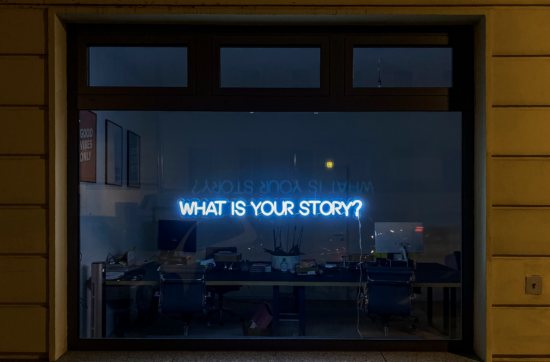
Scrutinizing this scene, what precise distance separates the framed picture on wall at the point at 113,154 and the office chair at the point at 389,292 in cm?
340

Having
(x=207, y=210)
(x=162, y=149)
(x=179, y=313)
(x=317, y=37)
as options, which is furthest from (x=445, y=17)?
(x=162, y=149)

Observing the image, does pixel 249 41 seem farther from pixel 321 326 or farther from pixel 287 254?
pixel 321 326

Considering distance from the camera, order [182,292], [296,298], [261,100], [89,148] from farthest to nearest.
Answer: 1. [296,298]
2. [182,292]
3. [89,148]
4. [261,100]

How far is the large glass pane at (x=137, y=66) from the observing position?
3.32 meters

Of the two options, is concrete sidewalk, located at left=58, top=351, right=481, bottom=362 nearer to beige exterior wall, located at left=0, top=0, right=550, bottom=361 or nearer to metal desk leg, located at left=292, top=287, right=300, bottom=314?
beige exterior wall, located at left=0, top=0, right=550, bottom=361

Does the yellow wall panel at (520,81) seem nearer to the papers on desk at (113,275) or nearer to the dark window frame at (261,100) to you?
the dark window frame at (261,100)

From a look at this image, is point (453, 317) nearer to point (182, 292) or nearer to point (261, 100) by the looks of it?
point (261, 100)

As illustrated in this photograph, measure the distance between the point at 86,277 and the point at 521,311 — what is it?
360 cm

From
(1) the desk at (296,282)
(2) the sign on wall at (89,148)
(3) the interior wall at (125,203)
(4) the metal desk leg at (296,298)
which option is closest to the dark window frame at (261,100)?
(2) the sign on wall at (89,148)

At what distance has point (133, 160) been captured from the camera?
6281 millimetres
